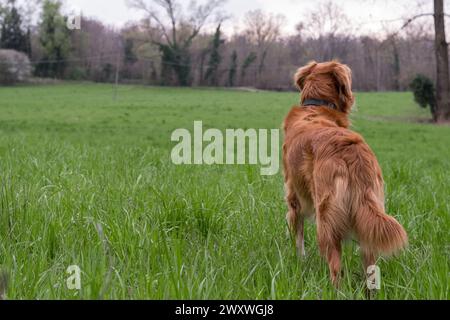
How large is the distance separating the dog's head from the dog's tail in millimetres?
1395

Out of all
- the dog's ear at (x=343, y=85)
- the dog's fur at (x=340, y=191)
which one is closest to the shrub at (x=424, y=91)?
the dog's ear at (x=343, y=85)

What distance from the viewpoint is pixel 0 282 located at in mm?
2088

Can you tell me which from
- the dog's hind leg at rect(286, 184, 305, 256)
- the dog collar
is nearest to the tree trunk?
the dog collar

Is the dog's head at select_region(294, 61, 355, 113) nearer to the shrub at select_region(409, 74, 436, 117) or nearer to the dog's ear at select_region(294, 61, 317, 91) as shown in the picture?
the dog's ear at select_region(294, 61, 317, 91)

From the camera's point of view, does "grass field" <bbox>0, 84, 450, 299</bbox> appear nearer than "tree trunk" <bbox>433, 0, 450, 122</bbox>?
Yes

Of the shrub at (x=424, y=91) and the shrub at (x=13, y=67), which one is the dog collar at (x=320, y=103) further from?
the shrub at (x=13, y=67)

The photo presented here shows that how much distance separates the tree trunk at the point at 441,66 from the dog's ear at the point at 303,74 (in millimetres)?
19041

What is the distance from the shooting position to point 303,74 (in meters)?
4.06

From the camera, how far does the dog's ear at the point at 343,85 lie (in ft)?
12.5

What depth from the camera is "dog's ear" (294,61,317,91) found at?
13.2 ft

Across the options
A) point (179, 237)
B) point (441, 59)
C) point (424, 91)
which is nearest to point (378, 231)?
point (179, 237)

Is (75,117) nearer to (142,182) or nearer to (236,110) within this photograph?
(236,110)

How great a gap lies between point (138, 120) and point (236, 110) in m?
7.29
